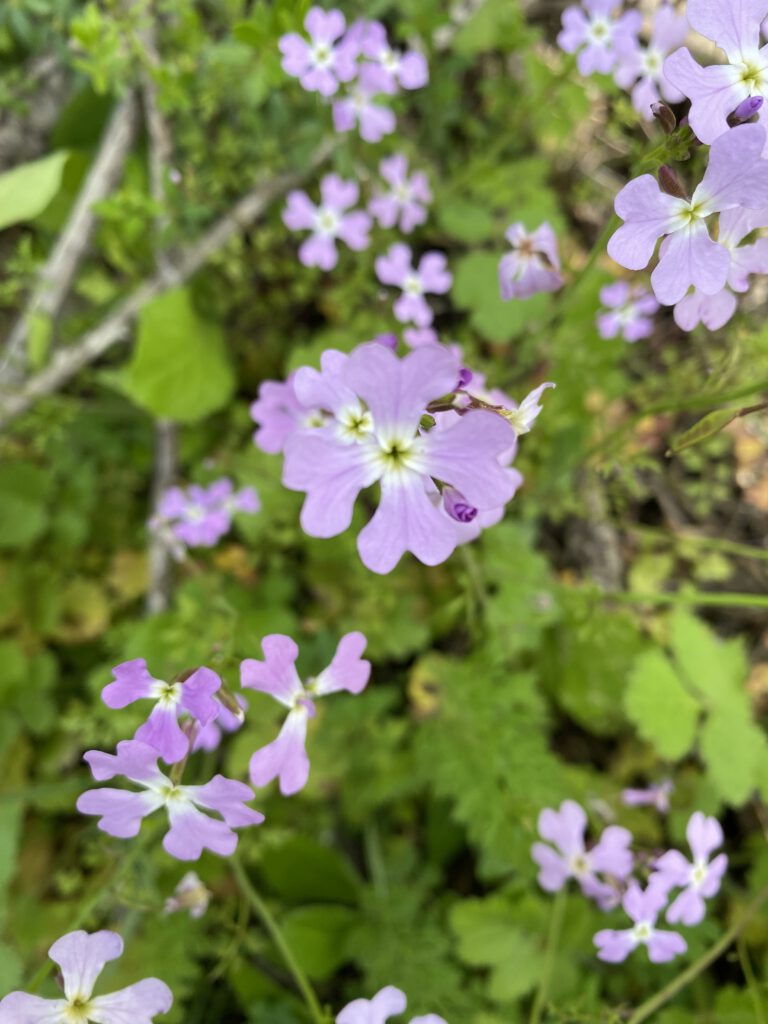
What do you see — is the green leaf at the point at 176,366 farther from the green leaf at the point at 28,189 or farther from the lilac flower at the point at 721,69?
the lilac flower at the point at 721,69

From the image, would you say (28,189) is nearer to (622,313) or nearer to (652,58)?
(622,313)

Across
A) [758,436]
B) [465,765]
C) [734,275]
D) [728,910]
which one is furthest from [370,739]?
[758,436]

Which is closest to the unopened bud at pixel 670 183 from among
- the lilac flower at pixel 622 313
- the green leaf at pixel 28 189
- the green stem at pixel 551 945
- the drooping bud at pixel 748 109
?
the drooping bud at pixel 748 109

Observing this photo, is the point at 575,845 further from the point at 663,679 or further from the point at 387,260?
the point at 387,260

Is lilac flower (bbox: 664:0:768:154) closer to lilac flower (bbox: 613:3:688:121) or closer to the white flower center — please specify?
lilac flower (bbox: 613:3:688:121)

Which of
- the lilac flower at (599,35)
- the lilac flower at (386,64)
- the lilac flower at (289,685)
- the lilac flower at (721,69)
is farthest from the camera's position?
the lilac flower at (599,35)

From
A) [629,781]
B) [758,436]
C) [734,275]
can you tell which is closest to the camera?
[734,275]

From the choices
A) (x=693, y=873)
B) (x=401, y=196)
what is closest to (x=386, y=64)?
(x=401, y=196)
